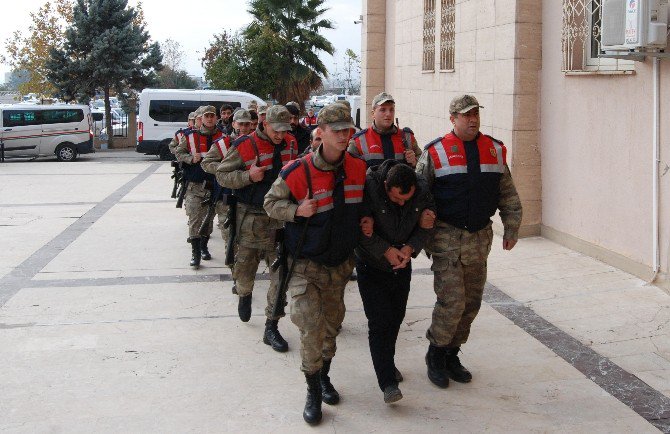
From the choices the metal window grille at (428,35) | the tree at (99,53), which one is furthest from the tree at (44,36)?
the metal window grille at (428,35)

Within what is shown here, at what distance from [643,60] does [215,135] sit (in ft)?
15.5

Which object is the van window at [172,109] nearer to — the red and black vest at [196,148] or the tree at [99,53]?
the tree at [99,53]

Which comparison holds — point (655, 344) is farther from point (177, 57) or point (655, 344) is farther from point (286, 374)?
point (177, 57)

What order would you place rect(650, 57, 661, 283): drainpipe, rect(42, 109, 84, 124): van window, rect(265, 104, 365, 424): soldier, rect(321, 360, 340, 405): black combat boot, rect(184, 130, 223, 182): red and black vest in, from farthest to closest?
rect(42, 109, 84, 124): van window
rect(184, 130, 223, 182): red and black vest
rect(650, 57, 661, 283): drainpipe
rect(321, 360, 340, 405): black combat boot
rect(265, 104, 365, 424): soldier

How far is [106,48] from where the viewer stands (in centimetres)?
3166

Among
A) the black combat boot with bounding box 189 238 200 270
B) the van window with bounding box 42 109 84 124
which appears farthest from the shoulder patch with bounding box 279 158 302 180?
the van window with bounding box 42 109 84 124

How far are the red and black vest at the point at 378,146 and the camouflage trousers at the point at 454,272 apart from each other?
4.77ft

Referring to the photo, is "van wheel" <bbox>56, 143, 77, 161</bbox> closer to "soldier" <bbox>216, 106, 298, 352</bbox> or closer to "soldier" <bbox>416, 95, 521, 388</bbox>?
"soldier" <bbox>216, 106, 298, 352</bbox>

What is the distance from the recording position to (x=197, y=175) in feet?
30.6

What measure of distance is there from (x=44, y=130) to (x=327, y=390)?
22879 millimetres

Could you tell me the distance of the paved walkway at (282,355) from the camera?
4.91 meters

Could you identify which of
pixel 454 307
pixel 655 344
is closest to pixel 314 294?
pixel 454 307

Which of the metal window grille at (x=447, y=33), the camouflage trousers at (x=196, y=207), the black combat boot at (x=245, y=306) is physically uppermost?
the metal window grille at (x=447, y=33)

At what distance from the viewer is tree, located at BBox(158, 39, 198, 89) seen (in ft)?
159
